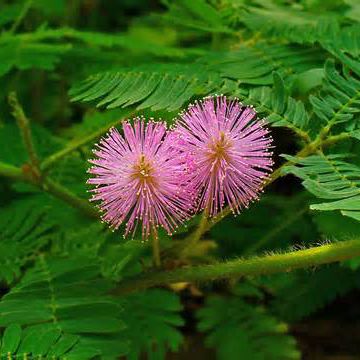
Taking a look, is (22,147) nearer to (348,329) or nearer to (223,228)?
(223,228)

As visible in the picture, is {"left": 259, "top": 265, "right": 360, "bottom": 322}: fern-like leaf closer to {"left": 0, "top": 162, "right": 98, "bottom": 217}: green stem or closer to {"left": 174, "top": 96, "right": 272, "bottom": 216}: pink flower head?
{"left": 0, "top": 162, "right": 98, "bottom": 217}: green stem

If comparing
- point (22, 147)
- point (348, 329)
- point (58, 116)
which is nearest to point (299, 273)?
point (348, 329)

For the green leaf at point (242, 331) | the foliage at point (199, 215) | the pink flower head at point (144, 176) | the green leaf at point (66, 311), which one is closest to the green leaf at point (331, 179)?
the foliage at point (199, 215)

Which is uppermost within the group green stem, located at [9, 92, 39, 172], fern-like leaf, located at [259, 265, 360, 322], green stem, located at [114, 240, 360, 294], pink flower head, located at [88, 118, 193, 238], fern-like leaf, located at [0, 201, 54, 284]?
green stem, located at [9, 92, 39, 172]

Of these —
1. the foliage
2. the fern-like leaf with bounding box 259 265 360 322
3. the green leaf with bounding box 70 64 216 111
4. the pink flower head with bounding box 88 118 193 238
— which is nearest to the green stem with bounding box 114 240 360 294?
the foliage

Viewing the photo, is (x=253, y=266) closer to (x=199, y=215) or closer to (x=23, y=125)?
(x=199, y=215)

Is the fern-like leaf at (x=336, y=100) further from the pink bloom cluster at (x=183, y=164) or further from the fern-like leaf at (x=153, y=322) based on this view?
the fern-like leaf at (x=153, y=322)

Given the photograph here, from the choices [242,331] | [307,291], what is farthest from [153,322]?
[307,291]

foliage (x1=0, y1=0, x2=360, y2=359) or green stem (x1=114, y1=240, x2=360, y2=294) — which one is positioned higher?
foliage (x1=0, y1=0, x2=360, y2=359)
